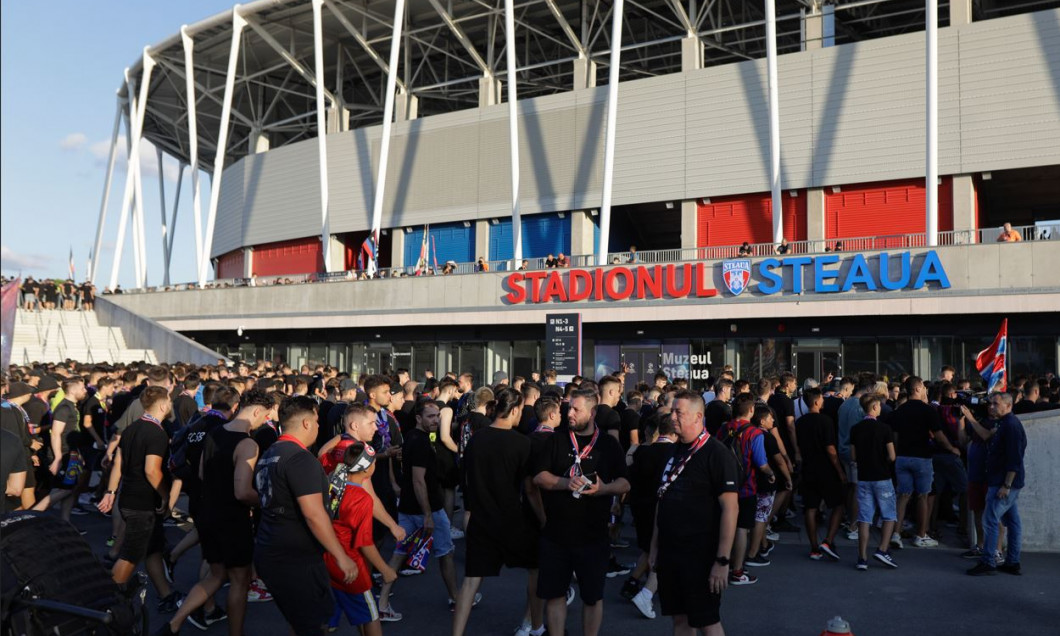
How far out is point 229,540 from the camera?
19.3 ft

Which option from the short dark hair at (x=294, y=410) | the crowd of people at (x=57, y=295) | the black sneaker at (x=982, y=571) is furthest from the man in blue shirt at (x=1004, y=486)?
the crowd of people at (x=57, y=295)

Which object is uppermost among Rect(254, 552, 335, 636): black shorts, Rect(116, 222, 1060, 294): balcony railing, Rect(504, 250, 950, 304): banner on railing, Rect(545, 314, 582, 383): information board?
Rect(116, 222, 1060, 294): balcony railing

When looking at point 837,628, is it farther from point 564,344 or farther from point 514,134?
point 514,134

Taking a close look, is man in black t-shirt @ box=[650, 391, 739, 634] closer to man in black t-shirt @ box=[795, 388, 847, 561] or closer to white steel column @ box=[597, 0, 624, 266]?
man in black t-shirt @ box=[795, 388, 847, 561]

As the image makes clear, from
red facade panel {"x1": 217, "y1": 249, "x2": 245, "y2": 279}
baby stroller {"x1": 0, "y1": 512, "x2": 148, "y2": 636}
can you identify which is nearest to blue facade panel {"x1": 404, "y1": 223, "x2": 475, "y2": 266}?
red facade panel {"x1": 217, "y1": 249, "x2": 245, "y2": 279}

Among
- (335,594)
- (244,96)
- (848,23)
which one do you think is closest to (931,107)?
(848,23)

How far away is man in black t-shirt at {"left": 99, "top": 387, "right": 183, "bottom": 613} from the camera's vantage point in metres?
6.65

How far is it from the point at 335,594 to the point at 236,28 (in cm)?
3586

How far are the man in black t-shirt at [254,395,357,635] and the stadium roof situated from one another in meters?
29.1

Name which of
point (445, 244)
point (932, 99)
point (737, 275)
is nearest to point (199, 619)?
point (737, 275)

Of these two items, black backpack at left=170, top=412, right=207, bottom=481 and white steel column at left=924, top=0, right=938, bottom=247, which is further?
white steel column at left=924, top=0, right=938, bottom=247

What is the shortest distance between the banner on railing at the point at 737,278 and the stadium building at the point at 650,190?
6 centimetres

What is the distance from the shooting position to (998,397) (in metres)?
8.70

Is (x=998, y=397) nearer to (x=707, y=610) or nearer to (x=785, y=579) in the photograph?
(x=785, y=579)
